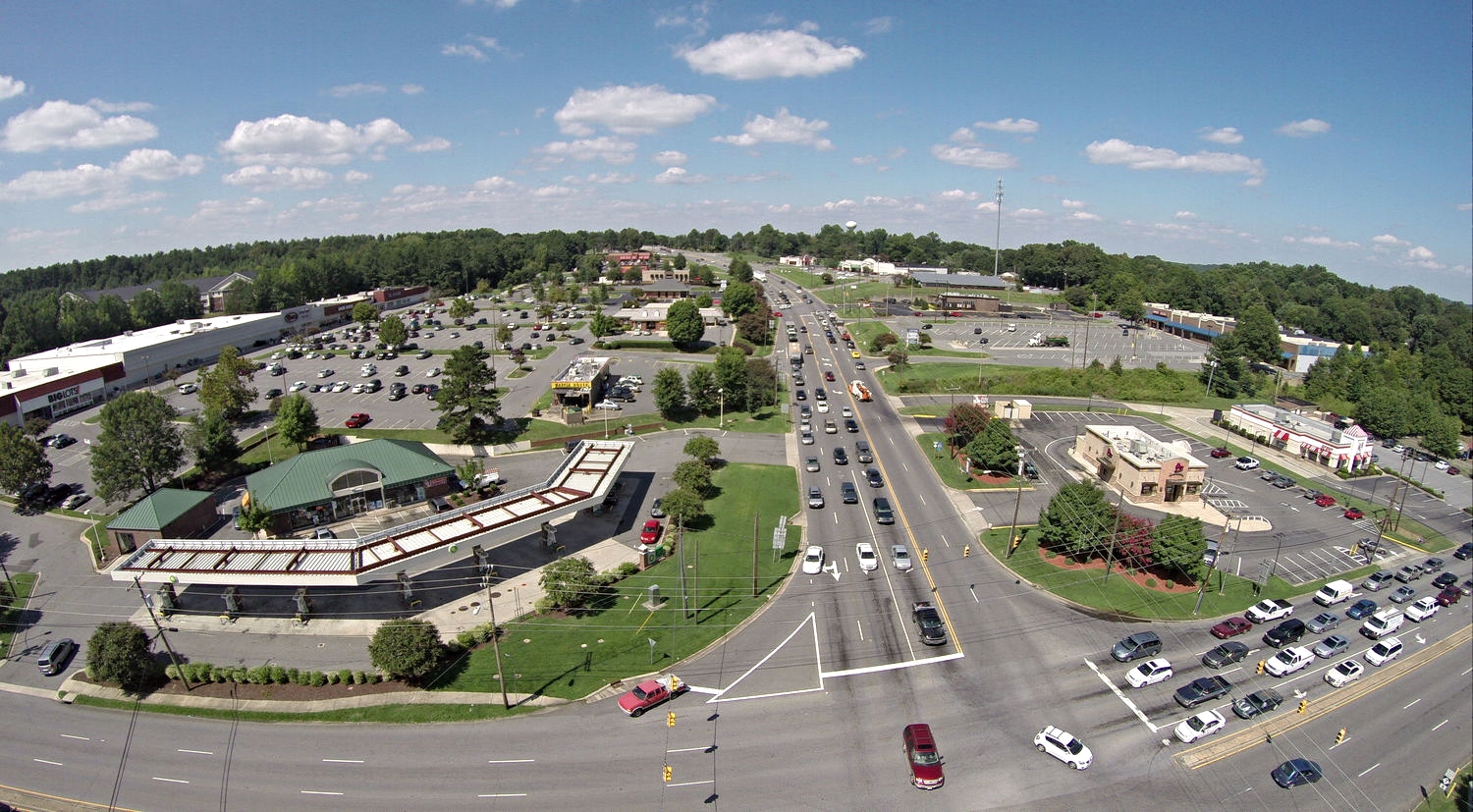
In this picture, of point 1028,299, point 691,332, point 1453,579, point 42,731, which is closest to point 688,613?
point 42,731

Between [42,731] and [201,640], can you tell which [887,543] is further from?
[42,731]

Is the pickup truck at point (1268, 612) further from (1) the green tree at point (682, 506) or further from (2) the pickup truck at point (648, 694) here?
(1) the green tree at point (682, 506)

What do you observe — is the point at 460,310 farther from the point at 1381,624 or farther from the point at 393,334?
the point at 1381,624

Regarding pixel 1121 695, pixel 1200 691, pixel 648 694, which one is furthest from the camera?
pixel 1121 695

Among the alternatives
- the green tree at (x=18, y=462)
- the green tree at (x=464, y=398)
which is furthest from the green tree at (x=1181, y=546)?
the green tree at (x=18, y=462)

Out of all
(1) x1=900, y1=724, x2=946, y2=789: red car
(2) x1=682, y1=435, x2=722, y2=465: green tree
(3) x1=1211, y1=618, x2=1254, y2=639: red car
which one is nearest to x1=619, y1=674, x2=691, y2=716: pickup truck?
(1) x1=900, y1=724, x2=946, y2=789: red car

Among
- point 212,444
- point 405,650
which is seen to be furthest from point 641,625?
point 212,444
